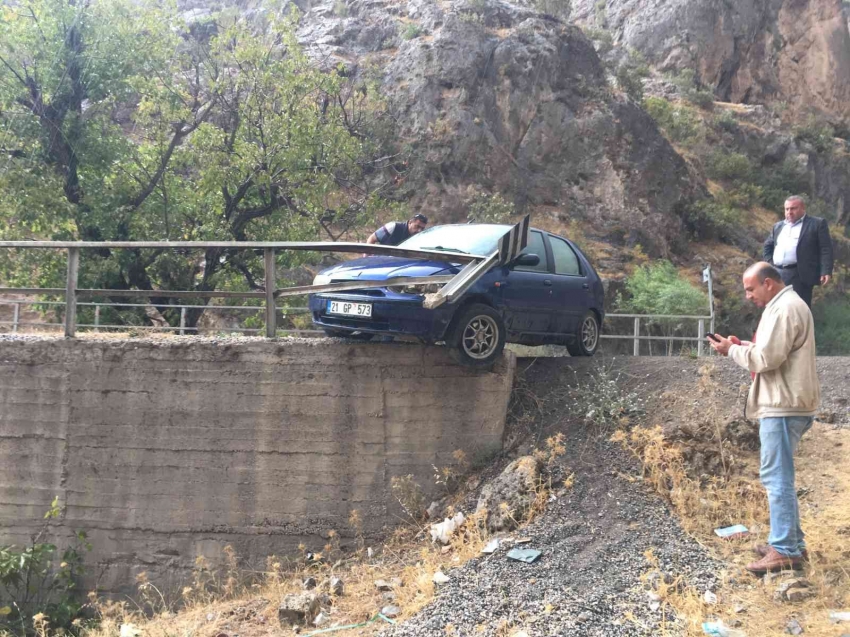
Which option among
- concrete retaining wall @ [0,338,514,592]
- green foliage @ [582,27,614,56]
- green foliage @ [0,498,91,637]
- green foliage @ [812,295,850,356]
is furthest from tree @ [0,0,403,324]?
green foliage @ [582,27,614,56]

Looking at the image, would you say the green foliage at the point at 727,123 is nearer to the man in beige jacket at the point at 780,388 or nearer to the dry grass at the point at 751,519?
the dry grass at the point at 751,519

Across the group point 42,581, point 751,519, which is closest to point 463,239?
point 751,519

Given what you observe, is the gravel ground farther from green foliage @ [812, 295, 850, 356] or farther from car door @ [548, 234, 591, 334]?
green foliage @ [812, 295, 850, 356]

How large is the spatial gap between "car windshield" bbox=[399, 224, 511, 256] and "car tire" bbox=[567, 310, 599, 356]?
1483 mm

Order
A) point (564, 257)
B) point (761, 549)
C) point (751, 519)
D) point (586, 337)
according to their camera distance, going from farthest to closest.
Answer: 1. point (586, 337)
2. point (564, 257)
3. point (751, 519)
4. point (761, 549)

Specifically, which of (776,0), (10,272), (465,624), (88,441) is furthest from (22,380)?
(776,0)

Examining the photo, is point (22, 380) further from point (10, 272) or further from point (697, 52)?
point (697, 52)

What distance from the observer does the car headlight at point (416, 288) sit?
6461 millimetres

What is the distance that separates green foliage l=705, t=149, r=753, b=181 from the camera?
34.4m

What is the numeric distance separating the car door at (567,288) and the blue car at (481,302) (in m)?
→ 0.01

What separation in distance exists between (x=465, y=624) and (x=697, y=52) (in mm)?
43829

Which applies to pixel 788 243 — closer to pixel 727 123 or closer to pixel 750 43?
pixel 727 123

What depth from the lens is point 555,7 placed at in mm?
40688

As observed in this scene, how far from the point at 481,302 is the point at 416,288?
693 millimetres
